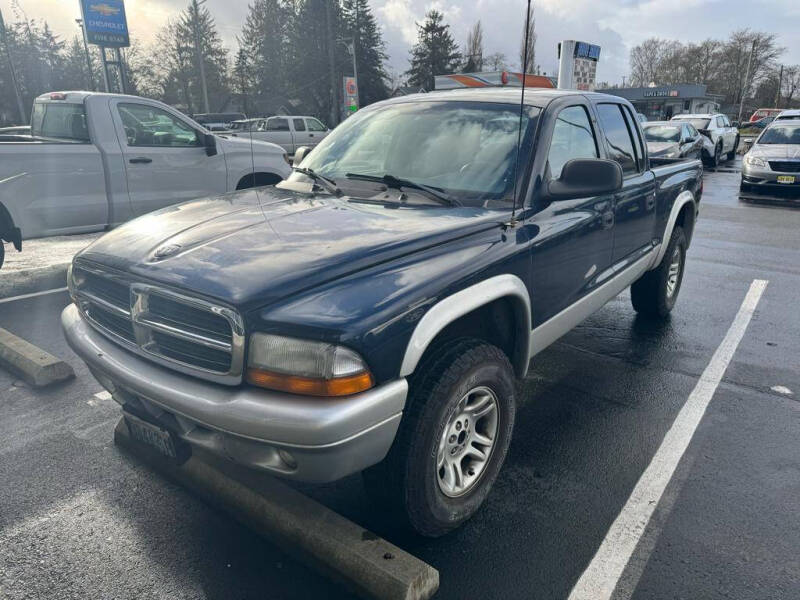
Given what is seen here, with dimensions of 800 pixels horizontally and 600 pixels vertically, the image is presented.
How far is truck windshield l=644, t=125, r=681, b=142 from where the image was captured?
52.3 ft

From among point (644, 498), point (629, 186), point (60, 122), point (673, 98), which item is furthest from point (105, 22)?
point (673, 98)

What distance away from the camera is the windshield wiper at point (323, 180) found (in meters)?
3.24

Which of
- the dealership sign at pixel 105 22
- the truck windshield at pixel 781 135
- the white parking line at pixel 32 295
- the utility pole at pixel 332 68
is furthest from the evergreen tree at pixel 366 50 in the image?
the white parking line at pixel 32 295

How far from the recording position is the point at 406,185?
311cm

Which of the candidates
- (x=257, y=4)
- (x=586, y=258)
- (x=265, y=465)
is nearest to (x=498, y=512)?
(x=265, y=465)

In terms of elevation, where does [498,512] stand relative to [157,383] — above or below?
below

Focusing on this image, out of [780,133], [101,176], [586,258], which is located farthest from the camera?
[780,133]

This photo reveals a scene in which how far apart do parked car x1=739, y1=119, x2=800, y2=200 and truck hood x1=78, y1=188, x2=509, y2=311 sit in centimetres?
1262

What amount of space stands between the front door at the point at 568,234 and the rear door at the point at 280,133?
19.2 m

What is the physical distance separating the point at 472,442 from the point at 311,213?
1293 millimetres

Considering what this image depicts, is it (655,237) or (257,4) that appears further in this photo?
(257,4)

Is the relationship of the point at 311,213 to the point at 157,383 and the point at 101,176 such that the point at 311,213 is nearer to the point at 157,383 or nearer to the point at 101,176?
the point at 157,383

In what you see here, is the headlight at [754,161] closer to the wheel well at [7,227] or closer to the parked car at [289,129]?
the wheel well at [7,227]

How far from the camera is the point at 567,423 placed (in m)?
3.59
